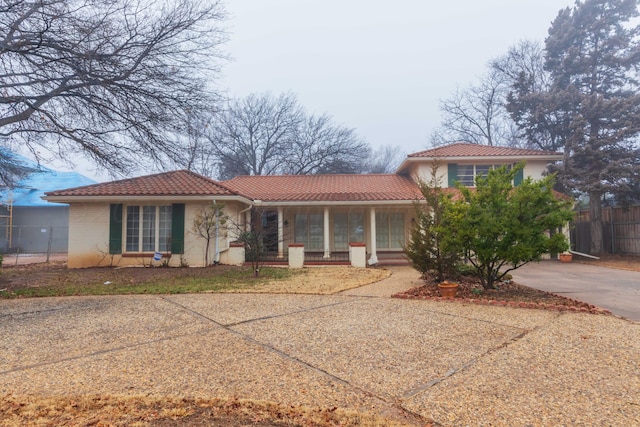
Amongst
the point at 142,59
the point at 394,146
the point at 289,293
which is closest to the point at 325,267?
the point at 289,293

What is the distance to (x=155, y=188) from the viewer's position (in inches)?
478

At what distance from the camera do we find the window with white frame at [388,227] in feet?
51.2

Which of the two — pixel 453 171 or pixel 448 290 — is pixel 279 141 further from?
pixel 448 290

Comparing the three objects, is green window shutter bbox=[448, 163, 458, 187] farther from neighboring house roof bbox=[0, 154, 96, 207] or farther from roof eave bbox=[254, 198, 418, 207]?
neighboring house roof bbox=[0, 154, 96, 207]

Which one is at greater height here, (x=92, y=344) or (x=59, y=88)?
(x=59, y=88)

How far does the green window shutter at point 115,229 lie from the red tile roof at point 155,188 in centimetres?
68

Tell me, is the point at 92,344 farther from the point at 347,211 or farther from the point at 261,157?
the point at 261,157

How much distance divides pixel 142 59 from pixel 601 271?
1482 cm

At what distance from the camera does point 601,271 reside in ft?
36.0

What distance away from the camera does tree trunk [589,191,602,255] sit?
1636 centimetres

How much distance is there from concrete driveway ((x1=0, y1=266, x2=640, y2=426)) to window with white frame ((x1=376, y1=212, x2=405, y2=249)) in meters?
9.50

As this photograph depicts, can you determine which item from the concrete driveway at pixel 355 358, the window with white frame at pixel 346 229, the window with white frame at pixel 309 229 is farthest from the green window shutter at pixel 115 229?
the window with white frame at pixel 346 229

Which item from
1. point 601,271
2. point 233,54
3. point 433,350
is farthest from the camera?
point 601,271

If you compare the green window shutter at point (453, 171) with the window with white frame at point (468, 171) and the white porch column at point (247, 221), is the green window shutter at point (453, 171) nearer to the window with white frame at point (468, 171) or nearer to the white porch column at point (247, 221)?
the window with white frame at point (468, 171)
